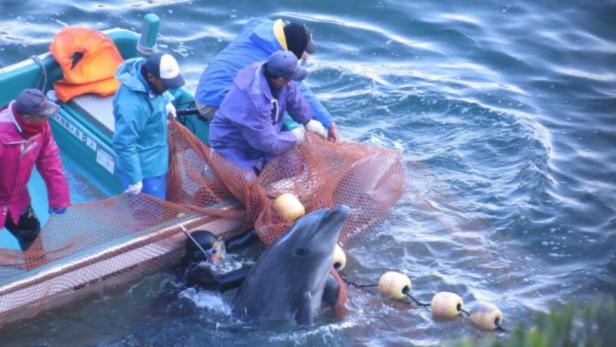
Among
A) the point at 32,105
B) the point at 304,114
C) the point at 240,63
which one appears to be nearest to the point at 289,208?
the point at 304,114

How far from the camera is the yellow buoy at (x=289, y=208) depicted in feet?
29.8

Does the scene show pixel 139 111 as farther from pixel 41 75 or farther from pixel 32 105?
pixel 41 75

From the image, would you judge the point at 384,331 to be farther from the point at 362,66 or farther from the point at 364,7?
the point at 364,7

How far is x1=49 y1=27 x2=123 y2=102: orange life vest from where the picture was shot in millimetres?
10516

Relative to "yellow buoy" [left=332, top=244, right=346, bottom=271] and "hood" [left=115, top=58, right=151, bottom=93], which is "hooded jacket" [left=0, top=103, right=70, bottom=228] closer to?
"hood" [left=115, top=58, right=151, bottom=93]

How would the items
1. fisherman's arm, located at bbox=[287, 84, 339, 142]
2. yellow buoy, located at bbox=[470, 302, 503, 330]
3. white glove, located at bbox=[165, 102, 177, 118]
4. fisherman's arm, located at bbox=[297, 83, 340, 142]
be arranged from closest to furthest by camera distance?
yellow buoy, located at bbox=[470, 302, 503, 330], white glove, located at bbox=[165, 102, 177, 118], fisherman's arm, located at bbox=[287, 84, 339, 142], fisherman's arm, located at bbox=[297, 83, 340, 142]

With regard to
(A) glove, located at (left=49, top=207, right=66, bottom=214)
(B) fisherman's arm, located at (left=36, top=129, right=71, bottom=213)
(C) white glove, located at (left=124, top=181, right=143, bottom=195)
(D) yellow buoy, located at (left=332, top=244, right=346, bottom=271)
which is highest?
(B) fisherman's arm, located at (left=36, top=129, right=71, bottom=213)

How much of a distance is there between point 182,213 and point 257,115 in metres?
1.32

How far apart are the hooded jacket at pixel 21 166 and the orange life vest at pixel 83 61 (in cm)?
245

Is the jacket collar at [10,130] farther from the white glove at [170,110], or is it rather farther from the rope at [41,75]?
the rope at [41,75]

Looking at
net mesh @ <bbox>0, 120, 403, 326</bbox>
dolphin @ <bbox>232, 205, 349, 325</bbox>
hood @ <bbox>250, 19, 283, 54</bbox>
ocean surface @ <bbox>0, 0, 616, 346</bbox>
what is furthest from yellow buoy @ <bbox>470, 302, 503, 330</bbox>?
hood @ <bbox>250, 19, 283, 54</bbox>

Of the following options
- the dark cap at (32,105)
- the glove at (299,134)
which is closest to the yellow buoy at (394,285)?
the glove at (299,134)

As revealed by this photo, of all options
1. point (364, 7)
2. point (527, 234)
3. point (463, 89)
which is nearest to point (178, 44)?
point (364, 7)

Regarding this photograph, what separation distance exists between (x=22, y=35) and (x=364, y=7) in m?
6.22
